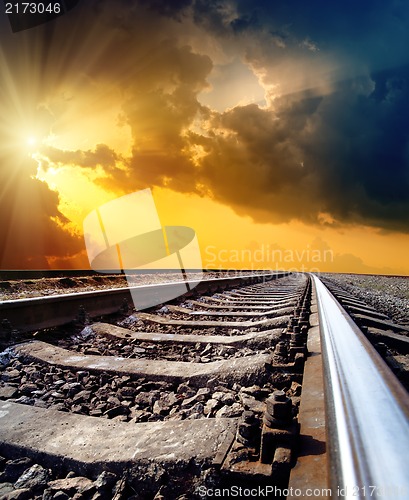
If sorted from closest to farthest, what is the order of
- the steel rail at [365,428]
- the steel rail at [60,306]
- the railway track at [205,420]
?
the steel rail at [365,428]
the railway track at [205,420]
the steel rail at [60,306]

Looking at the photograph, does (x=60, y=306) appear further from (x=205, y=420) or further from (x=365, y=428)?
(x=365, y=428)

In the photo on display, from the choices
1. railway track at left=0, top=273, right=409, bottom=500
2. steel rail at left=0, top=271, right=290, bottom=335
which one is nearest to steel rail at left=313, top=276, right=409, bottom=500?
railway track at left=0, top=273, right=409, bottom=500

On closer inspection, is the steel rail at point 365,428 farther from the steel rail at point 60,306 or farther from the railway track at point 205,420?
the steel rail at point 60,306

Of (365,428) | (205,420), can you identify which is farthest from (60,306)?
(365,428)

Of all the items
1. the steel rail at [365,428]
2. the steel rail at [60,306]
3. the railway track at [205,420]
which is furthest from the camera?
the steel rail at [60,306]

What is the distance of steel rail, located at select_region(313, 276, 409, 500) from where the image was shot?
788 mm

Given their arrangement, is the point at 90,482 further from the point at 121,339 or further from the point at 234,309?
the point at 234,309

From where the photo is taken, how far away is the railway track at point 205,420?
0.96 metres

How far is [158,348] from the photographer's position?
114 inches

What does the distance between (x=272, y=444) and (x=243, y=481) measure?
0.14 meters

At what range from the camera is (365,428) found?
102 centimetres

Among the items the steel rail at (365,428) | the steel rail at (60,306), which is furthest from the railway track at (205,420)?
the steel rail at (60,306)

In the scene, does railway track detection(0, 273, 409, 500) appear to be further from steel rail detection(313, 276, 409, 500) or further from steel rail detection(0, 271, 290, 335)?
steel rail detection(0, 271, 290, 335)

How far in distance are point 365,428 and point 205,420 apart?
63 centimetres
